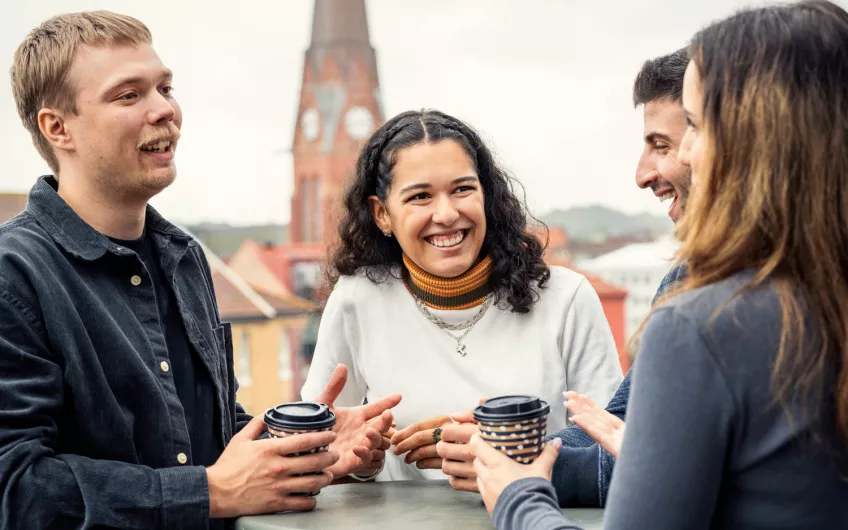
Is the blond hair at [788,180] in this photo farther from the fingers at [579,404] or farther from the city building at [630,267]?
the city building at [630,267]

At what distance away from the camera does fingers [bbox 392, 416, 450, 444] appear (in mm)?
1966

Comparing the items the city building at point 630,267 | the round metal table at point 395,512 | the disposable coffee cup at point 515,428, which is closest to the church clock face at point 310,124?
the city building at point 630,267

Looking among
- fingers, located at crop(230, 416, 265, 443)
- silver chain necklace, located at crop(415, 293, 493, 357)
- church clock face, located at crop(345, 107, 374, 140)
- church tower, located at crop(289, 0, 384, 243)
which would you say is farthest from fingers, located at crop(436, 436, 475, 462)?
church clock face, located at crop(345, 107, 374, 140)

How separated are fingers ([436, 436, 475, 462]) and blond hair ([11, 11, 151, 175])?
940 millimetres

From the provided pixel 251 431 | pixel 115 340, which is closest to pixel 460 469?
pixel 251 431

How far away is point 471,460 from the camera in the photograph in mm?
1660

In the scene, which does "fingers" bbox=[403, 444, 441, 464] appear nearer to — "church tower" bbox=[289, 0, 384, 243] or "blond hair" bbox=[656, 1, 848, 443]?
"blond hair" bbox=[656, 1, 848, 443]

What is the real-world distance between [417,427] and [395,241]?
0.65 metres

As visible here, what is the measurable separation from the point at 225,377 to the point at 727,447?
1243 millimetres

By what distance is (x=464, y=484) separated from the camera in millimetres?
1665

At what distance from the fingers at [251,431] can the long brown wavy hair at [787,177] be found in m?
0.93

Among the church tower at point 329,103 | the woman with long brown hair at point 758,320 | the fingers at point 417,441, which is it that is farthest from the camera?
the church tower at point 329,103

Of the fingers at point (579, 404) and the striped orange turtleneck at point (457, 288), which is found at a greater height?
the striped orange turtleneck at point (457, 288)

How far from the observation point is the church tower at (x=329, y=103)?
34.0ft
